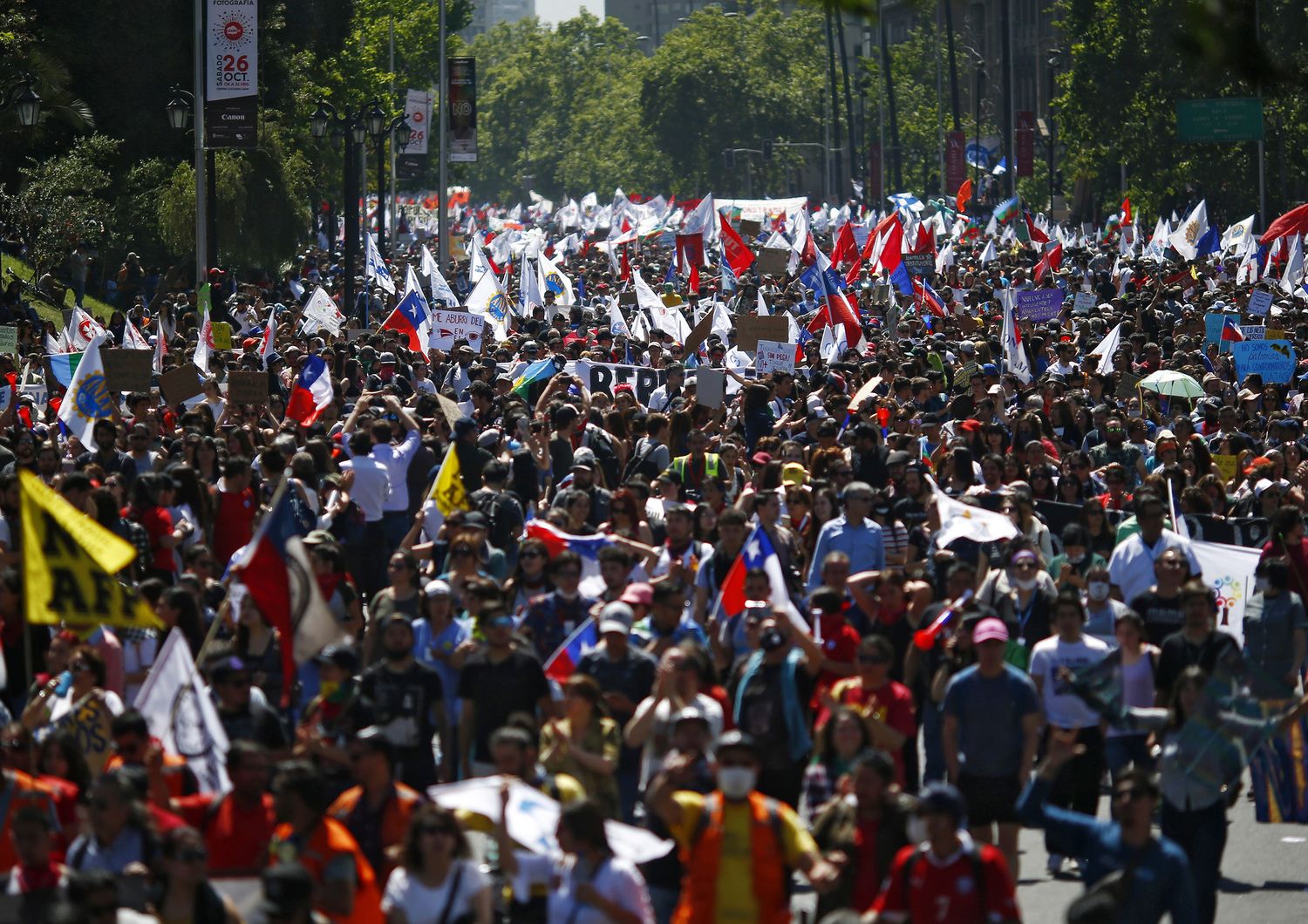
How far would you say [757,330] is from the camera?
21641 mm

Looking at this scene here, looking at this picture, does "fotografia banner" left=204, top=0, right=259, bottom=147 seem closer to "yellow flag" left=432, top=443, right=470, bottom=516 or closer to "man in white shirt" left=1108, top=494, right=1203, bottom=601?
"yellow flag" left=432, top=443, right=470, bottom=516

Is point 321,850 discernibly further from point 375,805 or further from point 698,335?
point 698,335

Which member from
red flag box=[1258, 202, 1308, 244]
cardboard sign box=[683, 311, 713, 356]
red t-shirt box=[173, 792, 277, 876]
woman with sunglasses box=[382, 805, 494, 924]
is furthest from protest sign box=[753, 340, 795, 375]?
red flag box=[1258, 202, 1308, 244]

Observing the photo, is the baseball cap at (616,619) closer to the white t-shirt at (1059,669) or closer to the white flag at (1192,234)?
the white t-shirt at (1059,669)

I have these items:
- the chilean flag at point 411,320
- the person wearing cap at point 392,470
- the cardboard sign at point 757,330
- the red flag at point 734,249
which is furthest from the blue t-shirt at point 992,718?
the red flag at point 734,249

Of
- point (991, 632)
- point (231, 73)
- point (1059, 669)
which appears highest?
point (231, 73)

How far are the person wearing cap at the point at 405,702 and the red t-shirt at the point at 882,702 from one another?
153 cm

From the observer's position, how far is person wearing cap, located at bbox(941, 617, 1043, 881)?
8703mm

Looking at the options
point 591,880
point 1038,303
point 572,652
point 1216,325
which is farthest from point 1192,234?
point 591,880

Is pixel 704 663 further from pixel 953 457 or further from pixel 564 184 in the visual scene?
pixel 564 184

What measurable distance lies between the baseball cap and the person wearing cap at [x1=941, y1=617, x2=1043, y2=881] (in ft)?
4.37

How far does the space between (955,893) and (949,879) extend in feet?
0.15

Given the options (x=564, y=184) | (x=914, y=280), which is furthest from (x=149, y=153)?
(x=564, y=184)

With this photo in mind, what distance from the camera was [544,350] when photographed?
23.3 meters
